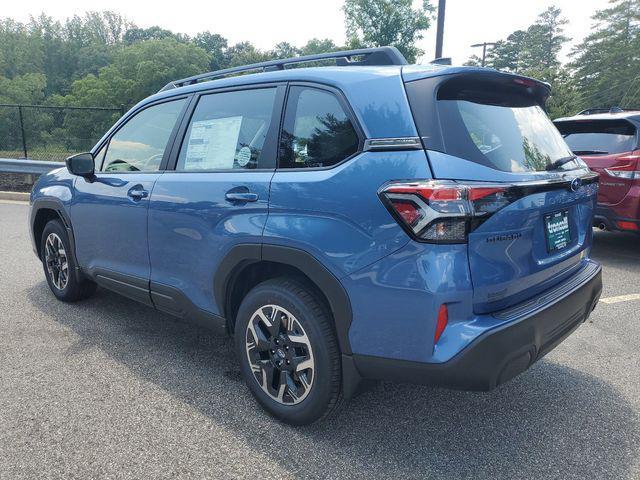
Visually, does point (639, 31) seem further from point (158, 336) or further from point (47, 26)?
point (47, 26)

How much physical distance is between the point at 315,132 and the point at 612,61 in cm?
6321

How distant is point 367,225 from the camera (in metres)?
2.08

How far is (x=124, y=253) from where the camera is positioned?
11.5 ft

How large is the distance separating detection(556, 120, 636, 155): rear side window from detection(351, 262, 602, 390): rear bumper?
4191mm

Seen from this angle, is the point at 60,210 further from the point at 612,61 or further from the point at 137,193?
the point at 612,61

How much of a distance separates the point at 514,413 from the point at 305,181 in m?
1.70

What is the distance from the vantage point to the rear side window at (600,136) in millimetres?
5672

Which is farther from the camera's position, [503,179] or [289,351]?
[289,351]

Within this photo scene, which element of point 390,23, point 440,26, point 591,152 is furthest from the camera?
point 390,23

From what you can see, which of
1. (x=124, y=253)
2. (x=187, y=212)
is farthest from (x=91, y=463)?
(x=124, y=253)

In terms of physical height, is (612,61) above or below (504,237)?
above

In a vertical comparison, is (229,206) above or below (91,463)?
above

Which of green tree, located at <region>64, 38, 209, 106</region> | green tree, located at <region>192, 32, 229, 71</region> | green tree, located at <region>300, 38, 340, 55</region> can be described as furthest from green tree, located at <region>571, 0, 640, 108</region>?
green tree, located at <region>192, 32, 229, 71</region>

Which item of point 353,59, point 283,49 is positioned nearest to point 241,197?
point 353,59
